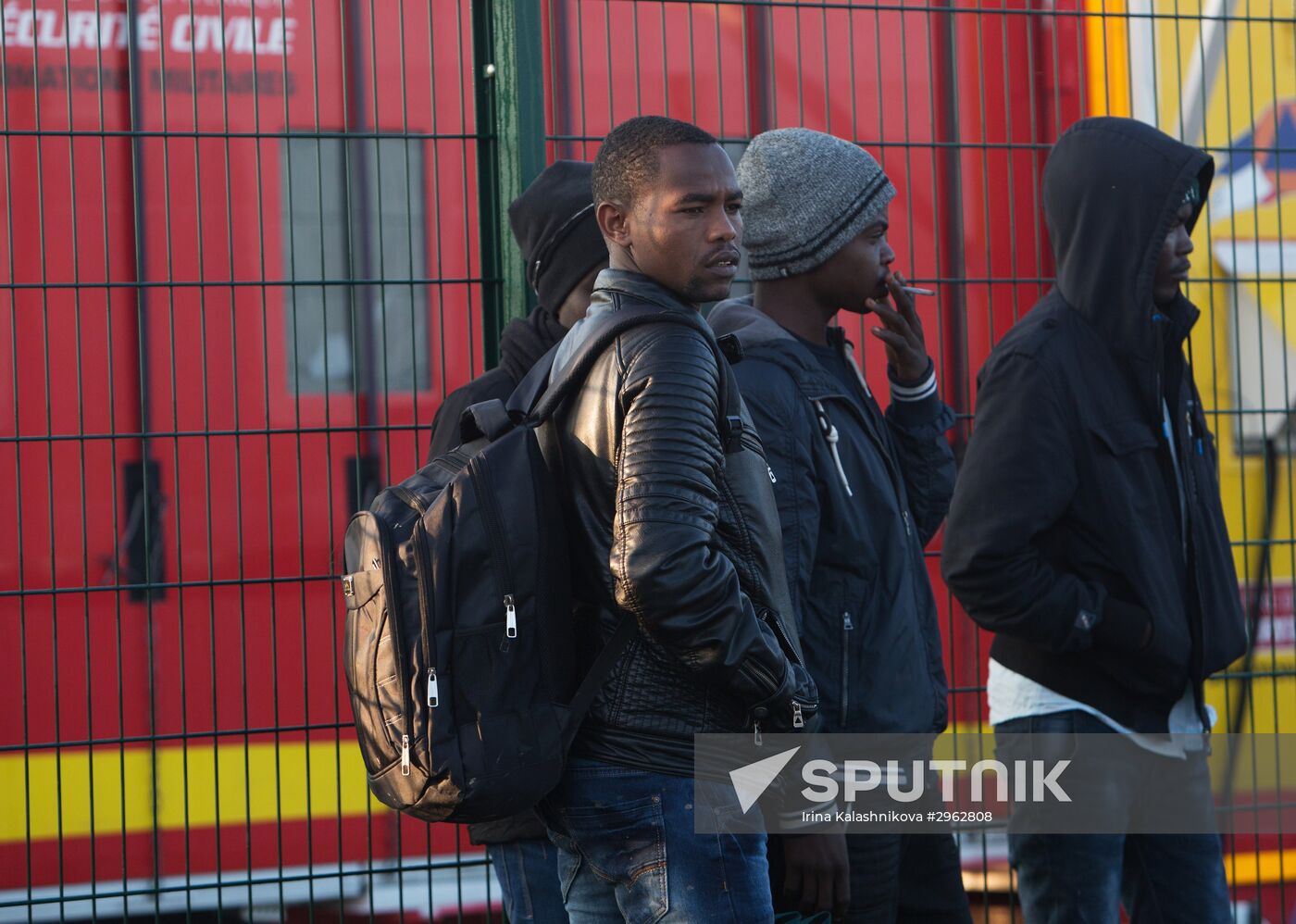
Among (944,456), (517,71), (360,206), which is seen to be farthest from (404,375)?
(944,456)

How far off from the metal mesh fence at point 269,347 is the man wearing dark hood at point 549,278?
0.54 metres

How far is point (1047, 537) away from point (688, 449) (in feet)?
4.30

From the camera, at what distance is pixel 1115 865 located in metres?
2.92

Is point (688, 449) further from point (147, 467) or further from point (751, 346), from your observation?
point (147, 467)

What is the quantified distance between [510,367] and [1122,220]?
1.26 metres

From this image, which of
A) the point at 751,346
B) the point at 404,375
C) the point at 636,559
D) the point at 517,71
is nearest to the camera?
the point at 636,559

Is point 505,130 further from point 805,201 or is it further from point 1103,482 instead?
point 1103,482

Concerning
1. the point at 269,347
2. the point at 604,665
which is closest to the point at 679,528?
the point at 604,665

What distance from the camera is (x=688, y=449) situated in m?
1.92

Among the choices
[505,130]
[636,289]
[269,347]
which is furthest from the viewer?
[269,347]

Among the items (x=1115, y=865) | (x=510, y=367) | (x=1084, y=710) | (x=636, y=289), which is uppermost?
(x=636, y=289)

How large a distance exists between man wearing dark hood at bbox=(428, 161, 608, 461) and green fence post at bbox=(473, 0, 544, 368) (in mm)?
500

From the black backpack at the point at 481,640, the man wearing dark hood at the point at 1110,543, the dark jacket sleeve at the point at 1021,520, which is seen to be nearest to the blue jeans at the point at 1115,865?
the man wearing dark hood at the point at 1110,543

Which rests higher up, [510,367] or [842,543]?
[510,367]
